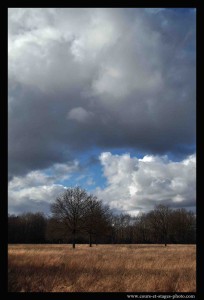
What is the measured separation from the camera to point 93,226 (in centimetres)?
4562

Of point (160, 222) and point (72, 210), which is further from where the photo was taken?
point (160, 222)

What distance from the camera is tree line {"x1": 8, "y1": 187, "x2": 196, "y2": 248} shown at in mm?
44719

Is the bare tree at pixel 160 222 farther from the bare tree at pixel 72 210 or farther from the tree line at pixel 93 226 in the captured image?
the bare tree at pixel 72 210

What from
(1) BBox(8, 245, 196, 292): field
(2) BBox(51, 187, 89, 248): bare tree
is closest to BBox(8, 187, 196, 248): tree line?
(2) BBox(51, 187, 89, 248): bare tree

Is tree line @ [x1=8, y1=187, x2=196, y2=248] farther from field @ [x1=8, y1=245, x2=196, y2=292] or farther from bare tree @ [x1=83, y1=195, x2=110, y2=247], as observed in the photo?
field @ [x1=8, y1=245, x2=196, y2=292]

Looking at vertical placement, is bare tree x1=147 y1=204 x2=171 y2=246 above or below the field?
below

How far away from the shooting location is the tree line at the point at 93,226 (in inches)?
1761

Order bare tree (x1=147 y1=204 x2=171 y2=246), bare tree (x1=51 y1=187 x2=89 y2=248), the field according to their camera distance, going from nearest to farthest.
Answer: the field < bare tree (x1=51 y1=187 x2=89 y2=248) < bare tree (x1=147 y1=204 x2=171 y2=246)

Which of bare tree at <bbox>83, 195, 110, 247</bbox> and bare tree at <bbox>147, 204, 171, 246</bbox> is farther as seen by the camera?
bare tree at <bbox>147, 204, 171, 246</bbox>

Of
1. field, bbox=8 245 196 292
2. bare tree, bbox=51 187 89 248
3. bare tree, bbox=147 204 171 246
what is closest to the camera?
field, bbox=8 245 196 292

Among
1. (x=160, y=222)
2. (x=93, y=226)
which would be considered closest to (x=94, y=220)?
(x=93, y=226)

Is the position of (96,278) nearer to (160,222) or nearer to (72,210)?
(72,210)
